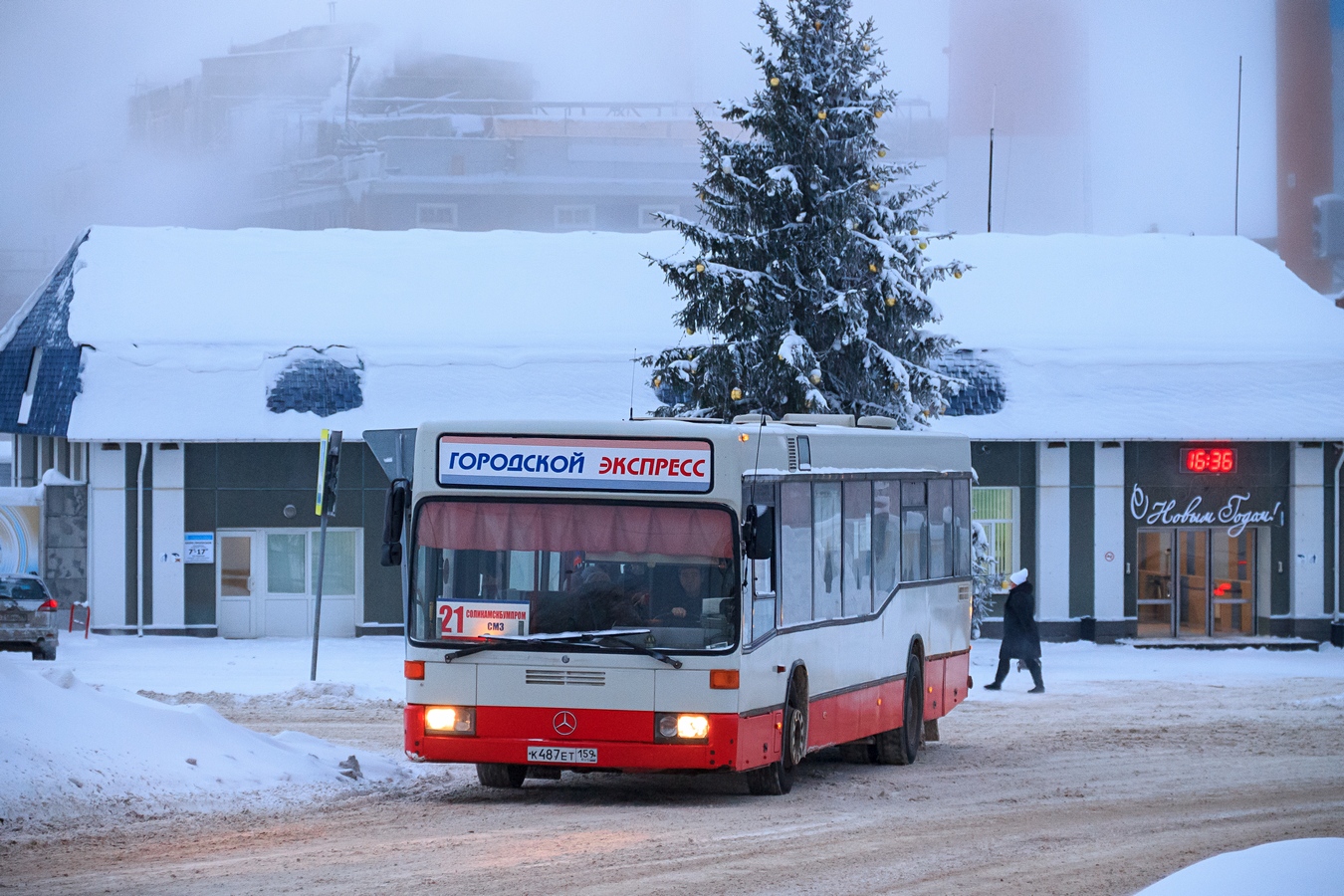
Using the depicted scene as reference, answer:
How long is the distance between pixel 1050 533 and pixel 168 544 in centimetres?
1679

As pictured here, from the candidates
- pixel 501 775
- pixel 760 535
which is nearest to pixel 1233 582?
pixel 501 775

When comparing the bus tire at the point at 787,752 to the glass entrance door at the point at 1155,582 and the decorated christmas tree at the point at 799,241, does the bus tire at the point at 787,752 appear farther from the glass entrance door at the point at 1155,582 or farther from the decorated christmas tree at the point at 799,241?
the glass entrance door at the point at 1155,582

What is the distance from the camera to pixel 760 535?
12.8m

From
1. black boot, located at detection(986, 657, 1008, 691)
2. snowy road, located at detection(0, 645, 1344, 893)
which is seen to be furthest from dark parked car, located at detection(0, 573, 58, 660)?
black boot, located at detection(986, 657, 1008, 691)

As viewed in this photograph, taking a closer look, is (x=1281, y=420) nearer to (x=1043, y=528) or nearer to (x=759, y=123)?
(x=1043, y=528)

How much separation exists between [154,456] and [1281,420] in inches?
845

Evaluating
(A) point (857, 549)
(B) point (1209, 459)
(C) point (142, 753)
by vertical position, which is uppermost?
(B) point (1209, 459)

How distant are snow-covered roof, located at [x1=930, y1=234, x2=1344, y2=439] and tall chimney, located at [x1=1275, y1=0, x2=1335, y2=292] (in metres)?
33.3

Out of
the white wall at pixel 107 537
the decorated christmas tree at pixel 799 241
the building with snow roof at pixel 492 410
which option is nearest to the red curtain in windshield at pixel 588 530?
the decorated christmas tree at pixel 799 241

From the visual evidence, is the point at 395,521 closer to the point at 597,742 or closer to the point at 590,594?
the point at 590,594

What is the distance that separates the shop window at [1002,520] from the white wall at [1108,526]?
1.57 m

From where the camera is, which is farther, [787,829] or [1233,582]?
[1233,582]

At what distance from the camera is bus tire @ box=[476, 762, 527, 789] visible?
550 inches

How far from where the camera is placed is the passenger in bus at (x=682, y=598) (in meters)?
12.9
